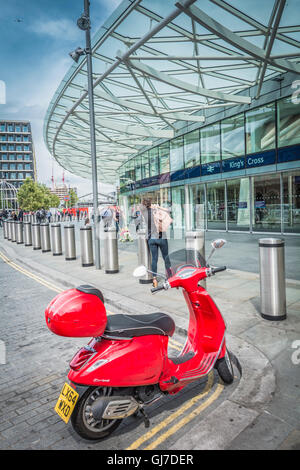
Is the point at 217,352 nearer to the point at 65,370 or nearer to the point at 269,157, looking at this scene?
the point at 65,370

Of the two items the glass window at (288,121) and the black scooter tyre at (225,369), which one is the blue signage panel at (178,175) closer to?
the glass window at (288,121)

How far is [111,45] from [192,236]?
9.92 metres

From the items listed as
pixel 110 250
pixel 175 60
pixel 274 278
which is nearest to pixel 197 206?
pixel 175 60

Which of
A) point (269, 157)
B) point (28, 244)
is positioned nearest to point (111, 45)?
point (269, 157)

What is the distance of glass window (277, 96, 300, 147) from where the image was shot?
14.6m

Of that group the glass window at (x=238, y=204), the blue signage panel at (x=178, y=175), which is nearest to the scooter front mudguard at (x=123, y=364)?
the glass window at (x=238, y=204)

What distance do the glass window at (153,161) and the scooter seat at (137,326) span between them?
76.8 ft

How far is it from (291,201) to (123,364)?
14551 mm

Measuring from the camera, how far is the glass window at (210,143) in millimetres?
18891

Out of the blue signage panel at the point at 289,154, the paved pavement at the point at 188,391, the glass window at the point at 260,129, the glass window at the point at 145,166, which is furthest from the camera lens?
the glass window at the point at 145,166

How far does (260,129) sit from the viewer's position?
53.6 feet

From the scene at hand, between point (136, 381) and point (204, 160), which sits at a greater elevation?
point (204, 160)

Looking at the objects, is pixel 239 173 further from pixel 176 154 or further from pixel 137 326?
pixel 137 326

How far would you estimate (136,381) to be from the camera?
2.43m
